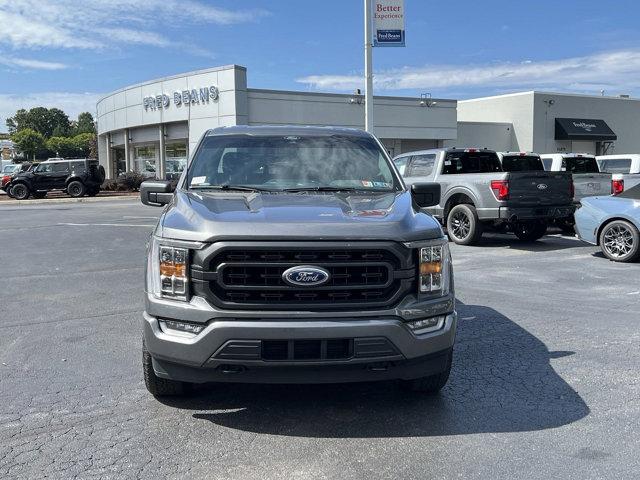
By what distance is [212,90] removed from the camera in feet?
107

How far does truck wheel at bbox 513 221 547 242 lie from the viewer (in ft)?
42.2

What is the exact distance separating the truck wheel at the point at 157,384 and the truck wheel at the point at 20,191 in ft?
101

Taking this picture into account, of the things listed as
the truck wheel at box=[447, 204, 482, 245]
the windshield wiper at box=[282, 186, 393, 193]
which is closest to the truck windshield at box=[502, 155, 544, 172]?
the truck wheel at box=[447, 204, 482, 245]

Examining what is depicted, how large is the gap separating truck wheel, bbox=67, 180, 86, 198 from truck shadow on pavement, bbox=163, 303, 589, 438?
1164 inches

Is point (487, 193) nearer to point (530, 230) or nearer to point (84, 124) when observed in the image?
point (530, 230)

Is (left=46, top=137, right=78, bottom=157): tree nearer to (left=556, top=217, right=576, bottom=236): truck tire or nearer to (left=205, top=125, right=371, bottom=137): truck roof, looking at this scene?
(left=556, top=217, right=576, bottom=236): truck tire

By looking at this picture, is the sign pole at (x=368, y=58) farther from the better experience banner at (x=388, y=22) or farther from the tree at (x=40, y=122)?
the tree at (x=40, y=122)

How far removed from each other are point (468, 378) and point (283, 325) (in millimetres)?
1902

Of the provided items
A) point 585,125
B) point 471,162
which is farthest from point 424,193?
point 585,125

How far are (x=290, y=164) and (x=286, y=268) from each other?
1733mm

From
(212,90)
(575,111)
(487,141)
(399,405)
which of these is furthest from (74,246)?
(575,111)

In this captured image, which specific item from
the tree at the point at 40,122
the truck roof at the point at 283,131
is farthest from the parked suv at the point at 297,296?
the tree at the point at 40,122

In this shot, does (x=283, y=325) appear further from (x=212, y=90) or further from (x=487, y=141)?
(x=487, y=141)

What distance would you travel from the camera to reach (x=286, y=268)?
346 cm
